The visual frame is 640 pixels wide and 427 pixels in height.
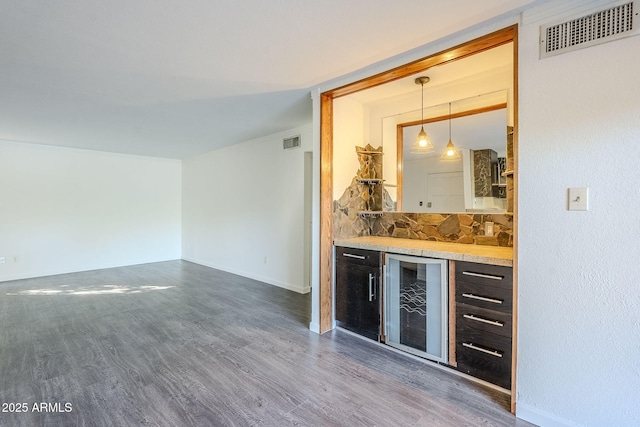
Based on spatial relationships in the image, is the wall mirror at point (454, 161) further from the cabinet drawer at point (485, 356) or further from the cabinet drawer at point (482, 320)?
the cabinet drawer at point (485, 356)

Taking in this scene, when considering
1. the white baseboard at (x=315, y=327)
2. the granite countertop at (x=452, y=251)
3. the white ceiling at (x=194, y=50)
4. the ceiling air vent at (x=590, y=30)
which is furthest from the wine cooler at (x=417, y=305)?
the white ceiling at (x=194, y=50)

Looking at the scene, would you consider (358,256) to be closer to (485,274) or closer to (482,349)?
(485,274)

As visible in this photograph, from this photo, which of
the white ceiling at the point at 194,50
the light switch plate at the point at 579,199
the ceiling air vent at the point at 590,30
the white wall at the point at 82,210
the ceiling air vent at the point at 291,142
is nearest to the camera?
the ceiling air vent at the point at 590,30

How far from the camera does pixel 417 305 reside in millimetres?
2463

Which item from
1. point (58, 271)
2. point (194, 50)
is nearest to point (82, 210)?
point (58, 271)

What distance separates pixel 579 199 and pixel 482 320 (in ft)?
3.18

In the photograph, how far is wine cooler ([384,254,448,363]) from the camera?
2.31m

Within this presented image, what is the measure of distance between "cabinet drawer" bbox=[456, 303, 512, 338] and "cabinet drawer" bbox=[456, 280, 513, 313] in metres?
0.03

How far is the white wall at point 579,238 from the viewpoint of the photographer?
151 centimetres

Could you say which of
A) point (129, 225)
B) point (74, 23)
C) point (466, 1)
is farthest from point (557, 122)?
point (129, 225)

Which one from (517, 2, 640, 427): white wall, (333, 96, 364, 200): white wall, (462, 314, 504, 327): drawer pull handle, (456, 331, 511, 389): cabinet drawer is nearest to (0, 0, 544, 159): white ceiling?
(333, 96, 364, 200): white wall

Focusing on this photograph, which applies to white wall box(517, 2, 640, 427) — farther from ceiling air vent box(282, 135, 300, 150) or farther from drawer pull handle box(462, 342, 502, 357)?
ceiling air vent box(282, 135, 300, 150)

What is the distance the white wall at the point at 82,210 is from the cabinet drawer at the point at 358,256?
18.1 feet

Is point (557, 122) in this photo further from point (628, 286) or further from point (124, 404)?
point (124, 404)
